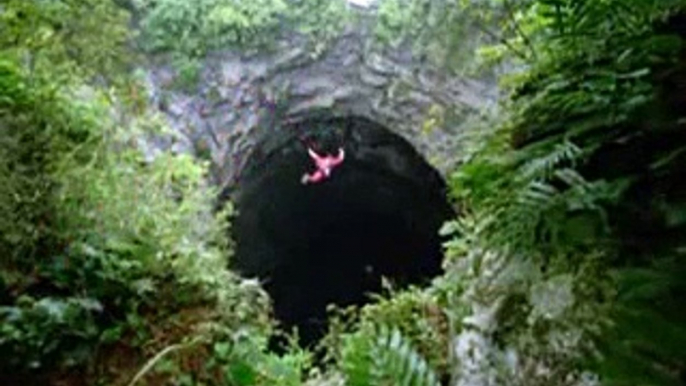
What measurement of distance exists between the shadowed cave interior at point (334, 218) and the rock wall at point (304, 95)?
57 centimetres

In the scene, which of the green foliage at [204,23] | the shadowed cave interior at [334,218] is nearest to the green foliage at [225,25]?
the green foliage at [204,23]

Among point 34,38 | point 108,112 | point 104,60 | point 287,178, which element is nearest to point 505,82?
point 108,112

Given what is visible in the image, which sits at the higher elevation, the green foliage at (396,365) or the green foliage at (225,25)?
the green foliage at (225,25)

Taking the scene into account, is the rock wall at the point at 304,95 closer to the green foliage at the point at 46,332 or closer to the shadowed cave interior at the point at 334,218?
the shadowed cave interior at the point at 334,218

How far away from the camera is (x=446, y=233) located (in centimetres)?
452

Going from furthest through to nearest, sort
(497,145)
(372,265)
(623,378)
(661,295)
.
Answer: (372,265) < (497,145) < (661,295) < (623,378)

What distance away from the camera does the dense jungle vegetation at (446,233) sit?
261 cm

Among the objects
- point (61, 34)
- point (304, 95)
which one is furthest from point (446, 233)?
point (304, 95)

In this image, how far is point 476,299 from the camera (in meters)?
3.23

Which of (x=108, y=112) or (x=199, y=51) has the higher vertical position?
(x=199, y=51)

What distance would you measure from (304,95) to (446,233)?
7.97m

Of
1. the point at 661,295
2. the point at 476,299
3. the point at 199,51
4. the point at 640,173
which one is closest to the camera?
the point at 661,295

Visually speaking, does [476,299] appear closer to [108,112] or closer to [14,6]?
[108,112]

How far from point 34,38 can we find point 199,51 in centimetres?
565
